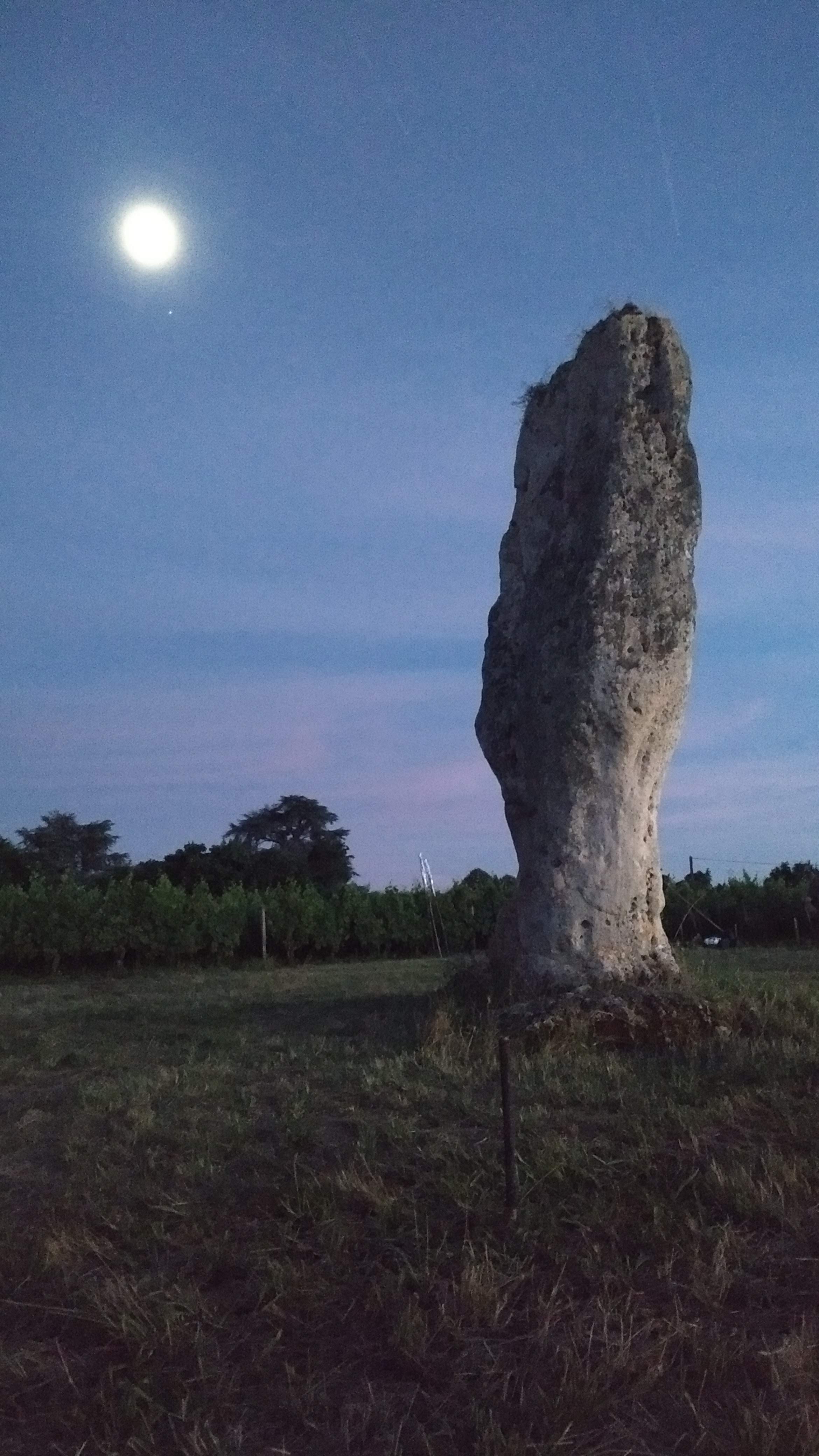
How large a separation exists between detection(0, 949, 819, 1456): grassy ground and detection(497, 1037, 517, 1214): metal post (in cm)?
9

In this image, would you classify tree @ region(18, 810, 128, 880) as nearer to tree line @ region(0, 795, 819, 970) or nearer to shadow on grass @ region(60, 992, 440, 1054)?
tree line @ region(0, 795, 819, 970)

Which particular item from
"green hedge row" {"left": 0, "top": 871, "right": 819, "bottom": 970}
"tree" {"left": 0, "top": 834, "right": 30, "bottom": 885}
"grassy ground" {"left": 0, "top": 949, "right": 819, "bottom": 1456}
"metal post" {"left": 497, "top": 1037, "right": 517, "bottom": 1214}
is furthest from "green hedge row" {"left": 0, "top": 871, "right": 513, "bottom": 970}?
"metal post" {"left": 497, "top": 1037, "right": 517, "bottom": 1214}

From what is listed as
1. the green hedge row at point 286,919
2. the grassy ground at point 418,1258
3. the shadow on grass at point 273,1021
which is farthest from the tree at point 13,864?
the grassy ground at point 418,1258

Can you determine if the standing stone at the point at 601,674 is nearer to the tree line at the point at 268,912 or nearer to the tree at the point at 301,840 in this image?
the tree line at the point at 268,912

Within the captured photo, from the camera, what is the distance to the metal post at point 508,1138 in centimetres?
509

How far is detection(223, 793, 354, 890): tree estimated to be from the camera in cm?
4084

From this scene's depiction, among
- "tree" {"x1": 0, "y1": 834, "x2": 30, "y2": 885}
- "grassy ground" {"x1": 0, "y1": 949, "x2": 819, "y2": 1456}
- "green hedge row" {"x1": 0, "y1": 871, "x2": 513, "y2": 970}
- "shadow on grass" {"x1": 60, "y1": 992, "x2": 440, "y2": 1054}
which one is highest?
"tree" {"x1": 0, "y1": 834, "x2": 30, "y2": 885}

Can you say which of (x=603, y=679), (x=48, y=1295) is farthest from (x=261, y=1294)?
(x=603, y=679)

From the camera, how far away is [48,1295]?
473 cm

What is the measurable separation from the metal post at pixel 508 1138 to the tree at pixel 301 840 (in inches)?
1371

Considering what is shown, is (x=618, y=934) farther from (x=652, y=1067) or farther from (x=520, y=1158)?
(x=520, y=1158)

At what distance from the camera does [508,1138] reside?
16.9ft

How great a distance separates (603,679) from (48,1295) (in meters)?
5.71

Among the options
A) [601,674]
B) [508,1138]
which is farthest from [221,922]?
[508,1138]
